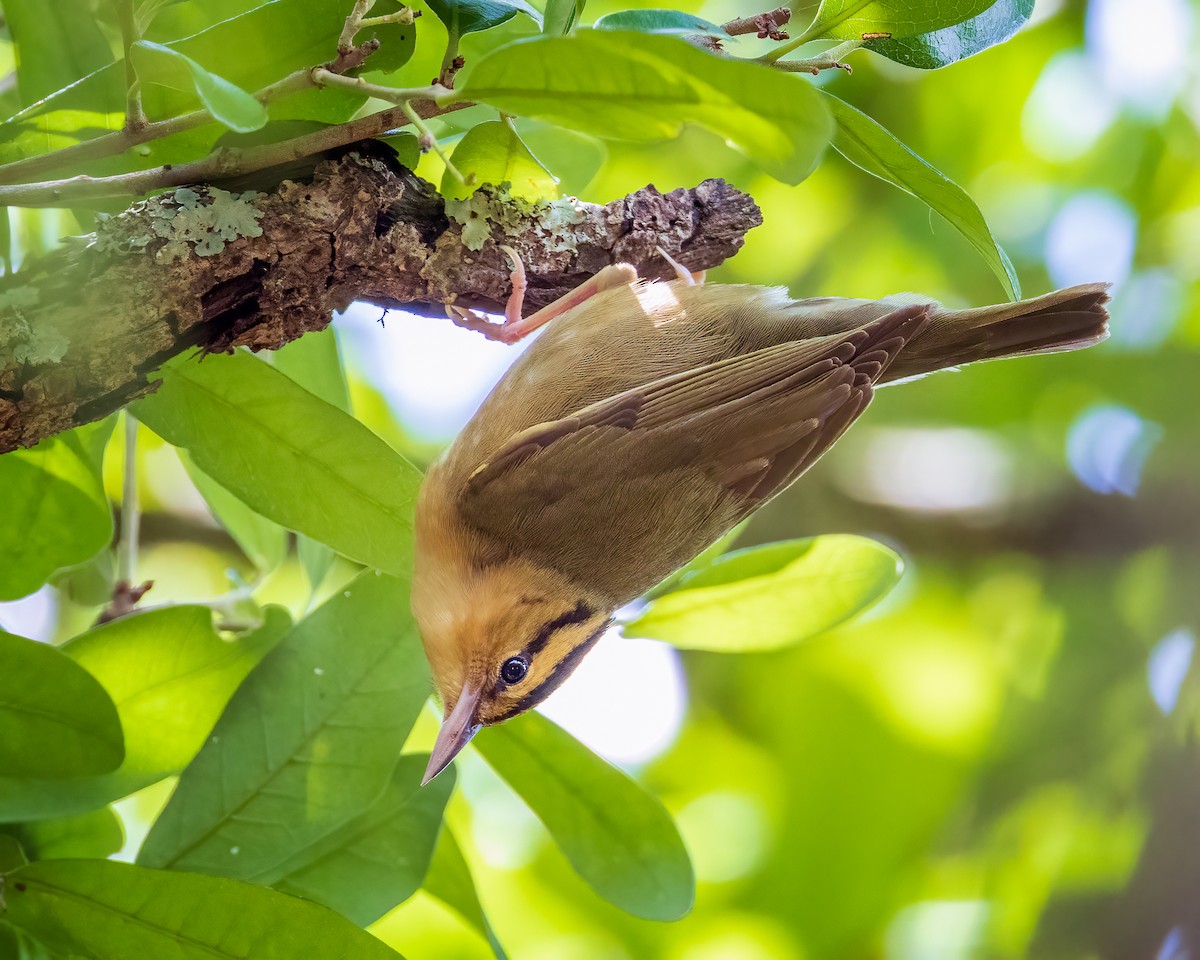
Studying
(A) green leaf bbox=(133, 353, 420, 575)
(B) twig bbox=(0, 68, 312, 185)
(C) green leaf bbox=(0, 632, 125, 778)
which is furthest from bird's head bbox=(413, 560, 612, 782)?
(B) twig bbox=(0, 68, 312, 185)

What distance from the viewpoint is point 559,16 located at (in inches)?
77.2

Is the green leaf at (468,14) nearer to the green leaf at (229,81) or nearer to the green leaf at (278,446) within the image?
A: the green leaf at (229,81)

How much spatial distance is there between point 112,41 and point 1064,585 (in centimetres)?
462

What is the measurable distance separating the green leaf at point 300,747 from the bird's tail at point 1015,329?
1.59m

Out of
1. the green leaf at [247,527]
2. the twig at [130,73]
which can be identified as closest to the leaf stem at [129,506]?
the green leaf at [247,527]

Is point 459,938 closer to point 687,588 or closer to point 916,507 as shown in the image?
point 687,588

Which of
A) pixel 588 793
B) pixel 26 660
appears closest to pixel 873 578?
pixel 588 793

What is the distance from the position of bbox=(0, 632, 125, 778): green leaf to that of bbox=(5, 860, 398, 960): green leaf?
0.58 ft

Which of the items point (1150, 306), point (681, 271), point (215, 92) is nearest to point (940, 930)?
point (1150, 306)

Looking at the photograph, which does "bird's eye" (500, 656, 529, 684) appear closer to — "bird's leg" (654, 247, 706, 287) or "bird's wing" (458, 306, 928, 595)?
"bird's wing" (458, 306, 928, 595)

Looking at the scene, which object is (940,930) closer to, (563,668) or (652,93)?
(563,668)

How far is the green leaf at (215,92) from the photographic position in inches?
62.0

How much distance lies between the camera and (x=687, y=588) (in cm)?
254

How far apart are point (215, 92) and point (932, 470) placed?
4.29 m
